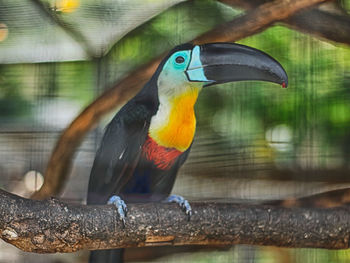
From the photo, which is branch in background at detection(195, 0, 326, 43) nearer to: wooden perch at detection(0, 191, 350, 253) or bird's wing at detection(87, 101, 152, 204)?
bird's wing at detection(87, 101, 152, 204)

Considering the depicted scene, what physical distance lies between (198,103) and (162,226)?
522 mm

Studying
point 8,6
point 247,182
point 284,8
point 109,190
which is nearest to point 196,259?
point 247,182

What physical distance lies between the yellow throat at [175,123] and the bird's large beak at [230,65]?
0.30 feet

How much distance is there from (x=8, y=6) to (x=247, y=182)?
2.94 feet

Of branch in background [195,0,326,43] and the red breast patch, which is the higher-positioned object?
branch in background [195,0,326,43]

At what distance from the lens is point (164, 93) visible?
1.54 m

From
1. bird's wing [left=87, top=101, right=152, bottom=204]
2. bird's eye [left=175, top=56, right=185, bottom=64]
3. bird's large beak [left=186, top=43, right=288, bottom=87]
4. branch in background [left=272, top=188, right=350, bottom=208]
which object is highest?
bird's eye [left=175, top=56, right=185, bottom=64]

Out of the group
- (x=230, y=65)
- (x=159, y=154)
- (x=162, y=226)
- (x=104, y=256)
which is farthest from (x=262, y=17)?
(x=104, y=256)

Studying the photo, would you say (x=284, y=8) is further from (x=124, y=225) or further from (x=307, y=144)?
(x=124, y=225)

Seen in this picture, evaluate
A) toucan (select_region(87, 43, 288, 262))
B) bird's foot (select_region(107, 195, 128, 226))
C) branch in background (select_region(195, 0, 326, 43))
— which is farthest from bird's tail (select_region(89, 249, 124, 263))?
branch in background (select_region(195, 0, 326, 43))

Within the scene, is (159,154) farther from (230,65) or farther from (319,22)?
(319,22)

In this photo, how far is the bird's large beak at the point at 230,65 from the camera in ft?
4.80

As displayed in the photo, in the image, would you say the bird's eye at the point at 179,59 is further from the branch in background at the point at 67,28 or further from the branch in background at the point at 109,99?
the branch in background at the point at 67,28

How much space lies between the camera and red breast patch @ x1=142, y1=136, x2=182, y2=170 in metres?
1.53
